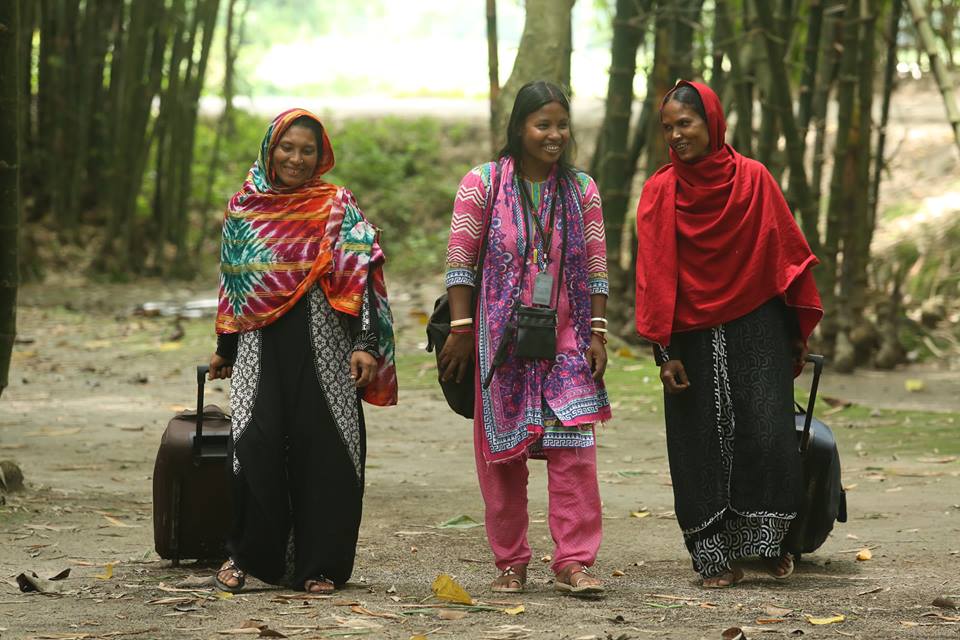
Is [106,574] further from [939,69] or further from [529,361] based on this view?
[939,69]

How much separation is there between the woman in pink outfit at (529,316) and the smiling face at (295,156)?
0.42m

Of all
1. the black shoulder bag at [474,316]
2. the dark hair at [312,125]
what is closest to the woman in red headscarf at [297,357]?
the dark hair at [312,125]

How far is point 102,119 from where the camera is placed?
42.3 ft

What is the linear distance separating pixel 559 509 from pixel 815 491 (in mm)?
784

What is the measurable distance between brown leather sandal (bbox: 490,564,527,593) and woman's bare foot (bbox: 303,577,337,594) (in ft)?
1.43

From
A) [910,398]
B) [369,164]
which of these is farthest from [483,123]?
[910,398]

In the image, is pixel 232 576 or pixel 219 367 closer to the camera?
pixel 232 576

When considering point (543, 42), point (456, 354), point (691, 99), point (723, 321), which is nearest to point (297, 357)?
point (456, 354)

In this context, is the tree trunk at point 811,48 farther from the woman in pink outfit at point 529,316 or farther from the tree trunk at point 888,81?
the woman in pink outfit at point 529,316

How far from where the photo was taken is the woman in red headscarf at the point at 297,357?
3.67 meters

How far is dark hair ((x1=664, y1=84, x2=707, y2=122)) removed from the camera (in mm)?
3734

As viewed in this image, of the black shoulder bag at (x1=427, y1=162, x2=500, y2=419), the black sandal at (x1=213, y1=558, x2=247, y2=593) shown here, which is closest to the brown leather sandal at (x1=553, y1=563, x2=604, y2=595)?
the black shoulder bag at (x1=427, y1=162, x2=500, y2=419)

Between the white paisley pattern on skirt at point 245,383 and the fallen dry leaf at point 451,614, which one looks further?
the white paisley pattern on skirt at point 245,383

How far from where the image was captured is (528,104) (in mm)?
3670
